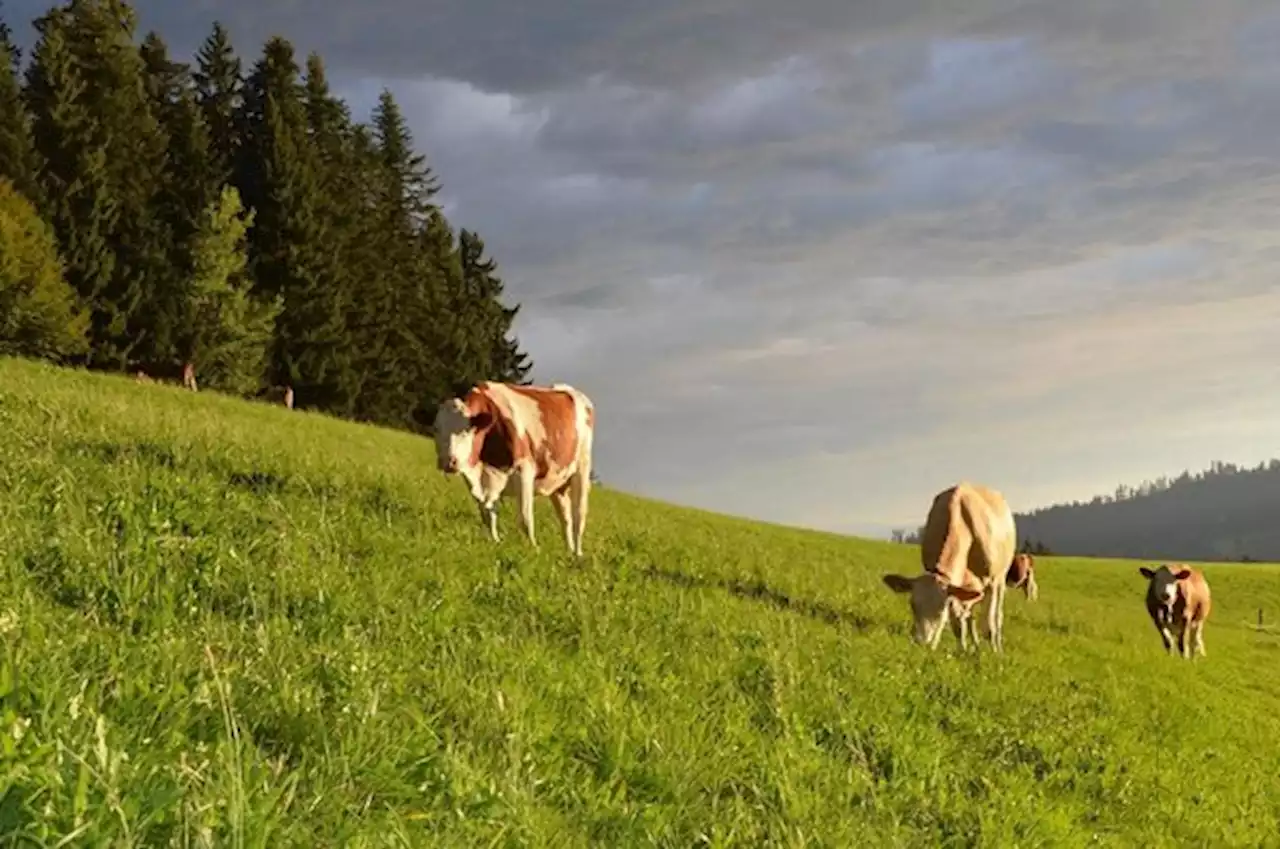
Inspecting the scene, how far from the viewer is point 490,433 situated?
15227 millimetres

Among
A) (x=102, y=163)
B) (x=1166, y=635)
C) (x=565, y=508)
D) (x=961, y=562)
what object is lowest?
(x=1166, y=635)

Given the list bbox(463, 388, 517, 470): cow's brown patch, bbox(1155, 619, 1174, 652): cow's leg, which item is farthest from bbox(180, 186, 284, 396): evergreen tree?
bbox(463, 388, 517, 470): cow's brown patch

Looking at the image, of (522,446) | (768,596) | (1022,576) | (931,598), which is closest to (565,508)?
(522,446)

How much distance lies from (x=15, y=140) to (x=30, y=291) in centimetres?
937

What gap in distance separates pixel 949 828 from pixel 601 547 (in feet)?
33.7

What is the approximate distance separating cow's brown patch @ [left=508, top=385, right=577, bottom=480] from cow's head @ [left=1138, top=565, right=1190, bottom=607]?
17.6 metres

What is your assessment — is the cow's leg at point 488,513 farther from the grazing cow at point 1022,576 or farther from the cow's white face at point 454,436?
the grazing cow at point 1022,576

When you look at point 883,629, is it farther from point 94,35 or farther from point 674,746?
point 94,35

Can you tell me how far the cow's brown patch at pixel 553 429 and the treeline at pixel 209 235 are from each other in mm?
34979

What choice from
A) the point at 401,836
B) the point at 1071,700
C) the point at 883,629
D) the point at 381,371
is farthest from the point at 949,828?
the point at 381,371

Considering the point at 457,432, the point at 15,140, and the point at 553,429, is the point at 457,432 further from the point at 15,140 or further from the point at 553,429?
the point at 15,140

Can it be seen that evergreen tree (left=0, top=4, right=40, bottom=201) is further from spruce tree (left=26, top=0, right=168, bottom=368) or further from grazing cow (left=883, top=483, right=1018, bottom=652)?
grazing cow (left=883, top=483, right=1018, bottom=652)

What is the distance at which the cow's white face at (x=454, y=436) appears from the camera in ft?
47.9

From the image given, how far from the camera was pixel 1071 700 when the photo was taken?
13.2 meters
